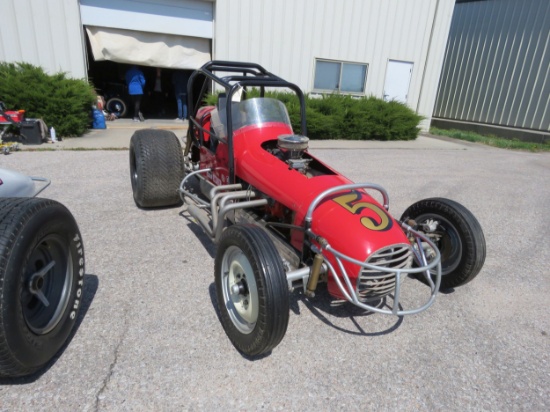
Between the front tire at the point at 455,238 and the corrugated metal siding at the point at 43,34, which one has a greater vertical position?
the corrugated metal siding at the point at 43,34

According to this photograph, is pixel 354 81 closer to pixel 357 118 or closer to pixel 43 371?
pixel 357 118

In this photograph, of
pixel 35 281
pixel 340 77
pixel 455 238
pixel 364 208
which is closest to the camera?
pixel 35 281

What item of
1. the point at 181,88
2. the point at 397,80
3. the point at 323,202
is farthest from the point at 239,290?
the point at 397,80

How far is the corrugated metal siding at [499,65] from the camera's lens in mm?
12941

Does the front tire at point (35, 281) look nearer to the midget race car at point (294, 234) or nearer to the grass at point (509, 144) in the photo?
the midget race car at point (294, 234)

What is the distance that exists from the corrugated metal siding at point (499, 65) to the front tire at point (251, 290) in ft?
47.5

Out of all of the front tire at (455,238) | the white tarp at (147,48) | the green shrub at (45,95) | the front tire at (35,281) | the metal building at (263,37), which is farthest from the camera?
the white tarp at (147,48)

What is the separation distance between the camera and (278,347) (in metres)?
2.35

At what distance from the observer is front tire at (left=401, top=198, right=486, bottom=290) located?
9.01 ft

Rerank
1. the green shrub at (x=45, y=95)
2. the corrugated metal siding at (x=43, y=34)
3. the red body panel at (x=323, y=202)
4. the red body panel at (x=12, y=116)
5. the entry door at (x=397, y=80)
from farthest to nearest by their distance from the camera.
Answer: the entry door at (x=397, y=80)
the corrugated metal siding at (x=43, y=34)
the green shrub at (x=45, y=95)
the red body panel at (x=12, y=116)
the red body panel at (x=323, y=202)

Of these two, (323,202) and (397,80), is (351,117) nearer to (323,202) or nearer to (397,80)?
(397,80)

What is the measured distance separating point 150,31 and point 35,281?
943 cm

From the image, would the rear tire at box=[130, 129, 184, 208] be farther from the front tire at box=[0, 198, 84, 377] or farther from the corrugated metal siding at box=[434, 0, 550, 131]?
the corrugated metal siding at box=[434, 0, 550, 131]

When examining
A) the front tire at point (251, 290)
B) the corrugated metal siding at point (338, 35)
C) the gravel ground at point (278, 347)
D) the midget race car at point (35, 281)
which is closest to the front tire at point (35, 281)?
the midget race car at point (35, 281)
